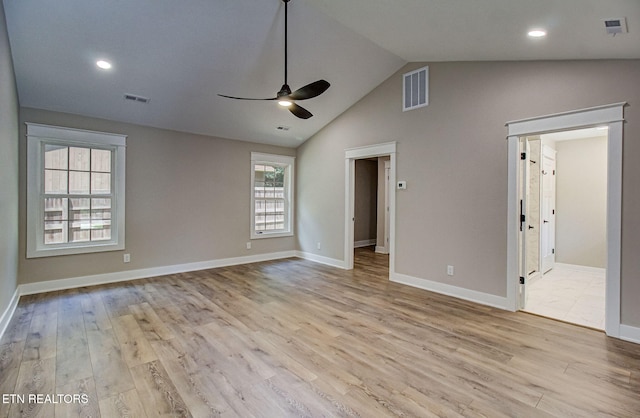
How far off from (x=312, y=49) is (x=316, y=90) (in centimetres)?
111

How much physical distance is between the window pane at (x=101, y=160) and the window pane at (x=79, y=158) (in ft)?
0.21

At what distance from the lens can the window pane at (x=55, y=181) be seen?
4.26 m

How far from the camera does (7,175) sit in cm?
310

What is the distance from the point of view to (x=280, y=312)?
11.5 feet

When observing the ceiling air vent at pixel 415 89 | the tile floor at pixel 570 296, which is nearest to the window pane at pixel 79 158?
the ceiling air vent at pixel 415 89

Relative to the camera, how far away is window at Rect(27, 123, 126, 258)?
4113mm

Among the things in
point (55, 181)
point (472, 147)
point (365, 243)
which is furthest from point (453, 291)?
point (55, 181)

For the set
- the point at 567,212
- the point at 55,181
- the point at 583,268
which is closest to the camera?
→ the point at 55,181

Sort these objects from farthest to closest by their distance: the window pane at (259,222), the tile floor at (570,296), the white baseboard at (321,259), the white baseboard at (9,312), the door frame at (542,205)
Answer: the window pane at (259,222)
the white baseboard at (321,259)
the door frame at (542,205)
the tile floor at (570,296)
the white baseboard at (9,312)

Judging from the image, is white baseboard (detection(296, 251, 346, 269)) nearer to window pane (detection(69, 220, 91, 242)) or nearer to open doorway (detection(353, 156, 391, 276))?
open doorway (detection(353, 156, 391, 276))

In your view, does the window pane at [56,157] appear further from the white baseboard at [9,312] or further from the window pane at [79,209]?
the white baseboard at [9,312]

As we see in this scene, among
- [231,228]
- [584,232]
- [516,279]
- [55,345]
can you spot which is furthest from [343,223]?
[584,232]

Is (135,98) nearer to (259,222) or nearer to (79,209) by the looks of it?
(79,209)

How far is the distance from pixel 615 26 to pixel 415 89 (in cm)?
235
